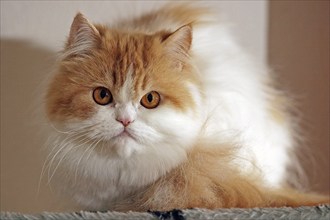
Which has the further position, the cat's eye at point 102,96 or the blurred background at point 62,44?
the blurred background at point 62,44

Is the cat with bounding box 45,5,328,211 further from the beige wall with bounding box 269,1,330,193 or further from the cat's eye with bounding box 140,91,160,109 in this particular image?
the beige wall with bounding box 269,1,330,193

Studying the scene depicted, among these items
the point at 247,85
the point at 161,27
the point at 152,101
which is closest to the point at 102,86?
the point at 152,101

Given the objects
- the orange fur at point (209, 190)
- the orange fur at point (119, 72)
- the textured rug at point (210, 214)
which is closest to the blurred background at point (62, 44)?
the orange fur at point (119, 72)

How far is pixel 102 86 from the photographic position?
3.39 ft

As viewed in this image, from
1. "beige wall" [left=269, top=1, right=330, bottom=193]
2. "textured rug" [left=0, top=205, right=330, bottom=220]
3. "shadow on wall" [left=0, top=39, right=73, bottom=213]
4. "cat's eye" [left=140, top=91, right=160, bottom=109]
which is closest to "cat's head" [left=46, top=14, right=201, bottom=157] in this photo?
"cat's eye" [left=140, top=91, right=160, bottom=109]

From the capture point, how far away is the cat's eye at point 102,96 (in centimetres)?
102

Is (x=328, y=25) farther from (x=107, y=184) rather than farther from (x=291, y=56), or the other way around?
(x=107, y=184)

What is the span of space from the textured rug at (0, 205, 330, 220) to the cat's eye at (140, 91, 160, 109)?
24 cm

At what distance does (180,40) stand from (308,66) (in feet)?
2.17

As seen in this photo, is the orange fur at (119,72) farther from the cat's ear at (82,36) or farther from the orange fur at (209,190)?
the orange fur at (209,190)

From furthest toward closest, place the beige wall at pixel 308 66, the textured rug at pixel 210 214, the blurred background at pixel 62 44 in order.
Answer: the beige wall at pixel 308 66 → the blurred background at pixel 62 44 → the textured rug at pixel 210 214

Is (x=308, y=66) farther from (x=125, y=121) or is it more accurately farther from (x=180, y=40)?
(x=125, y=121)

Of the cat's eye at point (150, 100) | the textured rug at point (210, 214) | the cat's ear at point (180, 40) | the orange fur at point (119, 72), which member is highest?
the cat's ear at point (180, 40)

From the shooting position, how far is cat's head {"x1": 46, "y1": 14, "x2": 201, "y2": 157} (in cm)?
100
